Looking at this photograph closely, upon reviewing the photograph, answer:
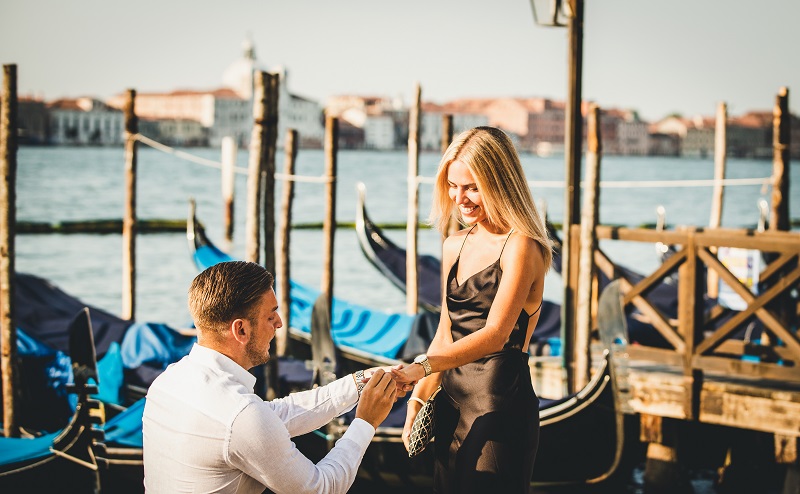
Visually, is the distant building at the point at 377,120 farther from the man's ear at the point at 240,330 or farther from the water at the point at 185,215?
the man's ear at the point at 240,330

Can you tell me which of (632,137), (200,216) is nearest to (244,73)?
(632,137)

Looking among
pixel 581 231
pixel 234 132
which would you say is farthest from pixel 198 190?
pixel 234 132

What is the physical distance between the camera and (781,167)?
655 centimetres

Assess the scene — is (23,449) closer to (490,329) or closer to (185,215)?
(490,329)

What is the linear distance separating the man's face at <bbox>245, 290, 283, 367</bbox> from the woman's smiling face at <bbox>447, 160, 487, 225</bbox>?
0.51 m

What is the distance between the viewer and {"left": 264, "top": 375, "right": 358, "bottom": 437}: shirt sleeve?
170 centimetres

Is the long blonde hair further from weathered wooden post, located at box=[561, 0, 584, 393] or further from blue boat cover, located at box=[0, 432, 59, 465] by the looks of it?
weathered wooden post, located at box=[561, 0, 584, 393]

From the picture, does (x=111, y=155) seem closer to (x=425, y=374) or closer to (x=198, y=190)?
(x=198, y=190)

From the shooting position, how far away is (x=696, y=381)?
181 inches

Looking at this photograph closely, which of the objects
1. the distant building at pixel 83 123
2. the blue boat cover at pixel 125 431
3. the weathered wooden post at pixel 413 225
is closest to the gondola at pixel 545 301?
the weathered wooden post at pixel 413 225

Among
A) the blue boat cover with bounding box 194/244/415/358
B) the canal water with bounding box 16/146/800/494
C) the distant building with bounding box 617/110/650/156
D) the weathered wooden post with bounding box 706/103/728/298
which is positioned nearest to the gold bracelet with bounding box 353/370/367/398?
the canal water with bounding box 16/146/800/494

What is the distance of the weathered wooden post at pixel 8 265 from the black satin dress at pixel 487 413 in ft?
10.3

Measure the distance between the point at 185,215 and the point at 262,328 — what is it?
27.2 metres

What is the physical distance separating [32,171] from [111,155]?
20.9 m
